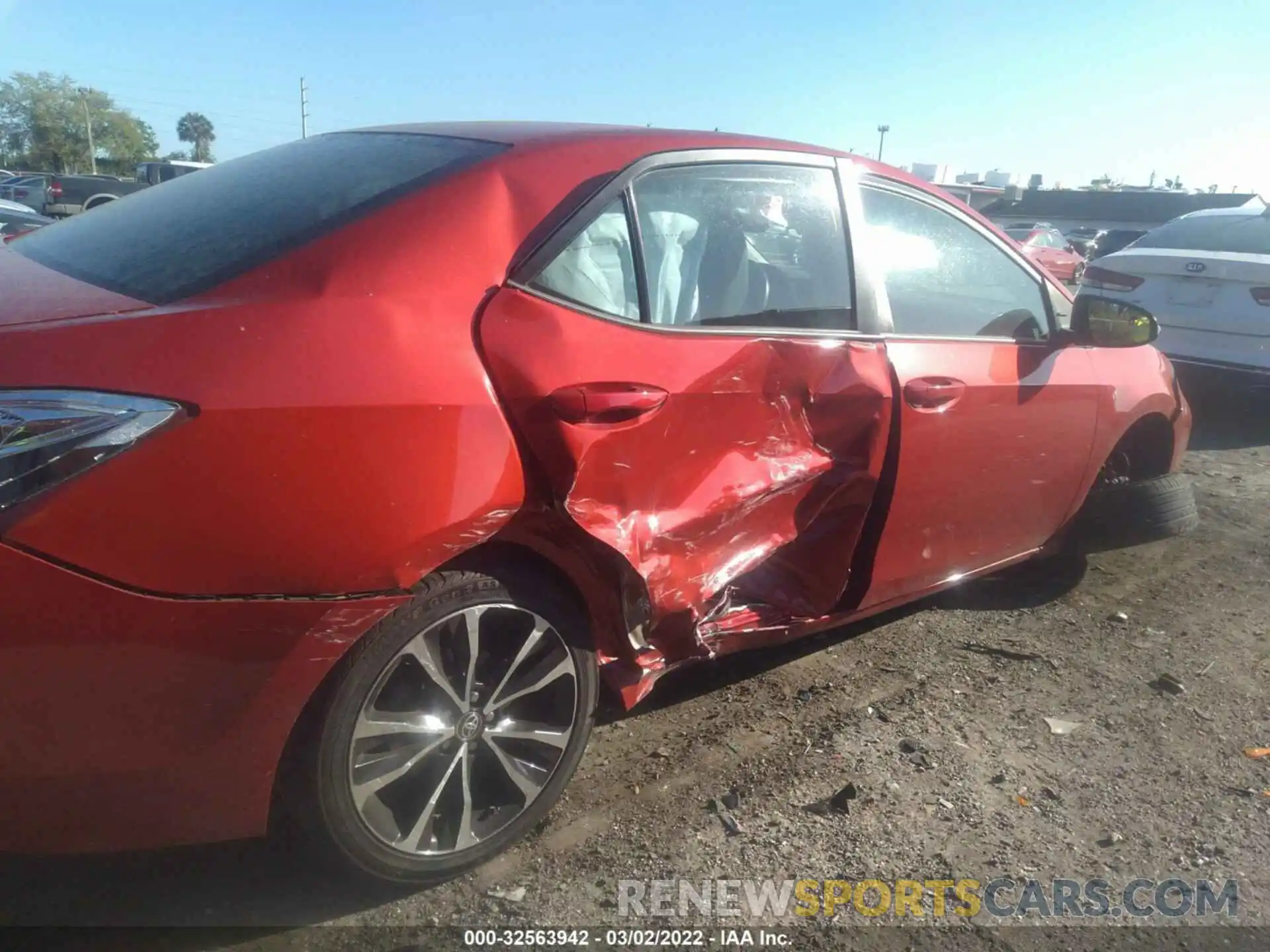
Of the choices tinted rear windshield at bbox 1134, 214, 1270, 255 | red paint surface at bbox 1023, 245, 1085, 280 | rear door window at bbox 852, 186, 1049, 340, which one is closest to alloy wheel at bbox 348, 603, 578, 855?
rear door window at bbox 852, 186, 1049, 340

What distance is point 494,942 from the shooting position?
219 cm

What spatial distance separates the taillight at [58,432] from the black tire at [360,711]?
619 millimetres

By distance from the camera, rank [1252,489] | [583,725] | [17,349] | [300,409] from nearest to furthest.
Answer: [17,349] → [300,409] → [583,725] → [1252,489]

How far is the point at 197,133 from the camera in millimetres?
91188

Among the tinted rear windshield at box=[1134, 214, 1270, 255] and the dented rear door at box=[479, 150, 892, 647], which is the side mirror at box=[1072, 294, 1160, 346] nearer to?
the dented rear door at box=[479, 150, 892, 647]

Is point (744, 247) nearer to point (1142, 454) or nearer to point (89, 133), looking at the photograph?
point (1142, 454)

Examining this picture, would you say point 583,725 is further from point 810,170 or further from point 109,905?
point 810,170

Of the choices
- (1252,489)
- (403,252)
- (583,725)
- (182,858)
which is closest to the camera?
(403,252)

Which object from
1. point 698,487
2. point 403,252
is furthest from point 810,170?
point 403,252

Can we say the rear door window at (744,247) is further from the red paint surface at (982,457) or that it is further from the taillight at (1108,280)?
the taillight at (1108,280)

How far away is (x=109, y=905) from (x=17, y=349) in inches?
50.2

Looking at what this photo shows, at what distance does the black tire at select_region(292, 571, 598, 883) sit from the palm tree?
325ft

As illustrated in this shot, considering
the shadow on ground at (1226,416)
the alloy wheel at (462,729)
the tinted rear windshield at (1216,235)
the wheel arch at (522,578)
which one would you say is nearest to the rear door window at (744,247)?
the wheel arch at (522,578)

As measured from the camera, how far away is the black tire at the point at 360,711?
2.03 metres
